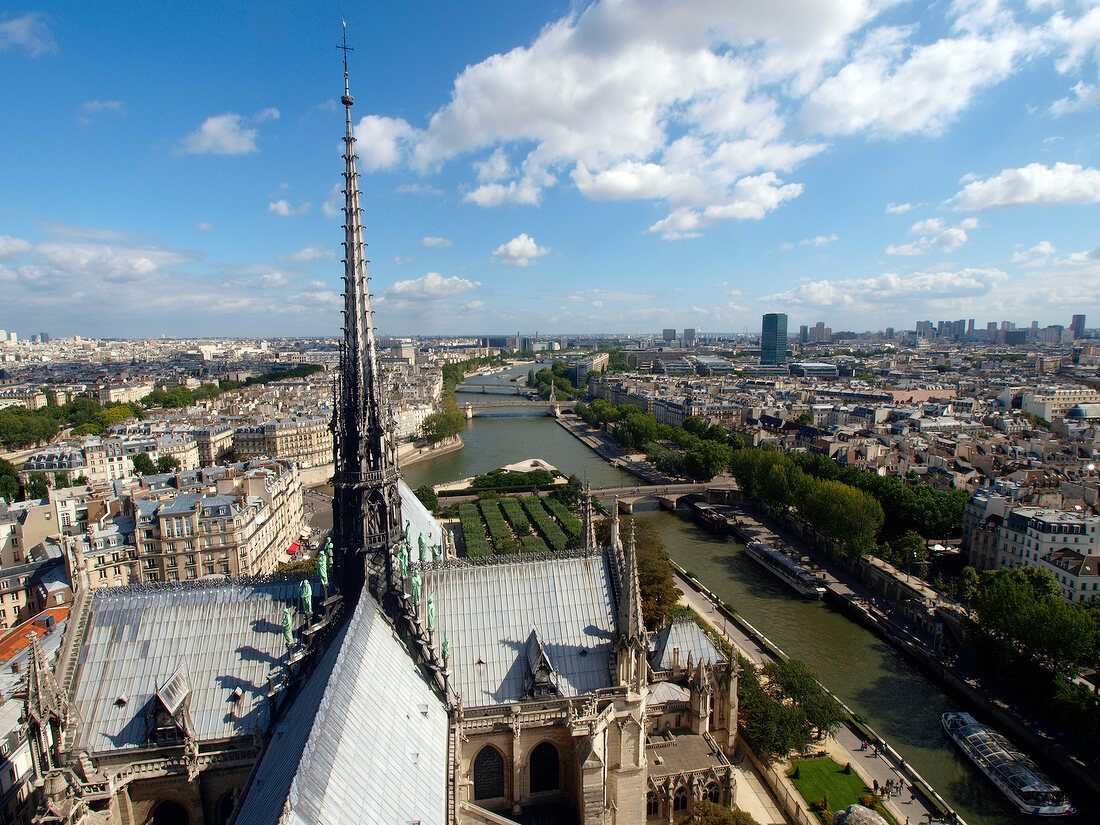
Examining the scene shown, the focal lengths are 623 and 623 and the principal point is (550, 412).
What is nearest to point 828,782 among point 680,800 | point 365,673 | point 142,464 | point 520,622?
point 680,800

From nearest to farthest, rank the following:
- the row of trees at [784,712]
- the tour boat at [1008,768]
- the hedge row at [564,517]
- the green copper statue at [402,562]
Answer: the green copper statue at [402,562] → the tour boat at [1008,768] → the row of trees at [784,712] → the hedge row at [564,517]

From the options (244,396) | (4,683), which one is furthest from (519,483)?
(244,396)

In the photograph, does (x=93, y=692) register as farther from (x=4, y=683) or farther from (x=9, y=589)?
(x=9, y=589)

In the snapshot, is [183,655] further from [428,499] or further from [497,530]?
[428,499]

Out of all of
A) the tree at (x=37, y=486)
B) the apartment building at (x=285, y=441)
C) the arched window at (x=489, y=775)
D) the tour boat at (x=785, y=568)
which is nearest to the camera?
the arched window at (x=489, y=775)

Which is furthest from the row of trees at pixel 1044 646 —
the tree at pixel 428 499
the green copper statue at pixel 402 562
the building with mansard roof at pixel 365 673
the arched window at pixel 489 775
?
the tree at pixel 428 499

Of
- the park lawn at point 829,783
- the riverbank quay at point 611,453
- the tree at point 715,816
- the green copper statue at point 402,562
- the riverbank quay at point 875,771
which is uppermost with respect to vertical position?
the green copper statue at point 402,562

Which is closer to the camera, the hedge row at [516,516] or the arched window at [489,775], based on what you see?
the arched window at [489,775]

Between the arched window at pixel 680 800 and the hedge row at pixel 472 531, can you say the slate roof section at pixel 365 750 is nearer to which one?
the arched window at pixel 680 800
